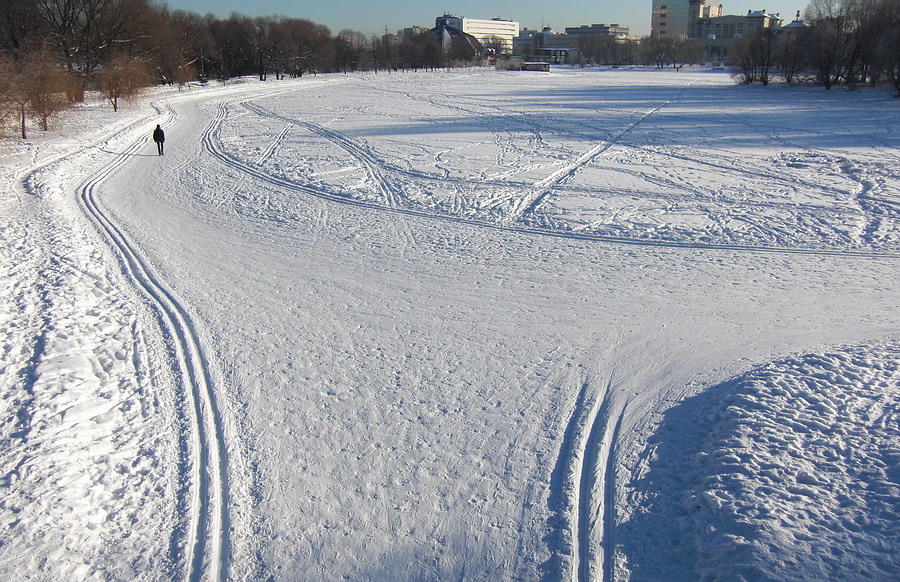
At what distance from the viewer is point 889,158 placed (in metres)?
18.3

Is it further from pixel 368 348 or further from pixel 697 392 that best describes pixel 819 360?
pixel 368 348

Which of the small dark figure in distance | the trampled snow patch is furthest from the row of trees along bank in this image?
the trampled snow patch

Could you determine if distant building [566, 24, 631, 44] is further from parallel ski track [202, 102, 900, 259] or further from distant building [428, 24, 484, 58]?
parallel ski track [202, 102, 900, 259]

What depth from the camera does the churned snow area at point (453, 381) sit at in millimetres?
4582

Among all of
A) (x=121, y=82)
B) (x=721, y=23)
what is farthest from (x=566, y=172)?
(x=721, y=23)

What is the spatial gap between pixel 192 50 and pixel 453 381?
3012 inches

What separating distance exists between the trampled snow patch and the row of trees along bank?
23.0 meters

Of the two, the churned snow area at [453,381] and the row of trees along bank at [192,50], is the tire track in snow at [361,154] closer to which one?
the churned snow area at [453,381]

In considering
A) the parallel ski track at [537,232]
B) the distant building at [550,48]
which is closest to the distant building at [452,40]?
the distant building at [550,48]

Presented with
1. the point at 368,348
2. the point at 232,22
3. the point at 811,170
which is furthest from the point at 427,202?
the point at 232,22

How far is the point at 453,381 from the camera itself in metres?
6.78

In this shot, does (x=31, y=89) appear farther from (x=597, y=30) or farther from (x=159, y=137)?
(x=597, y=30)

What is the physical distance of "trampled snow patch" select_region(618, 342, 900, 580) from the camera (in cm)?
423

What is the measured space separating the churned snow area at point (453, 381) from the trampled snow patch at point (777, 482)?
21 millimetres
